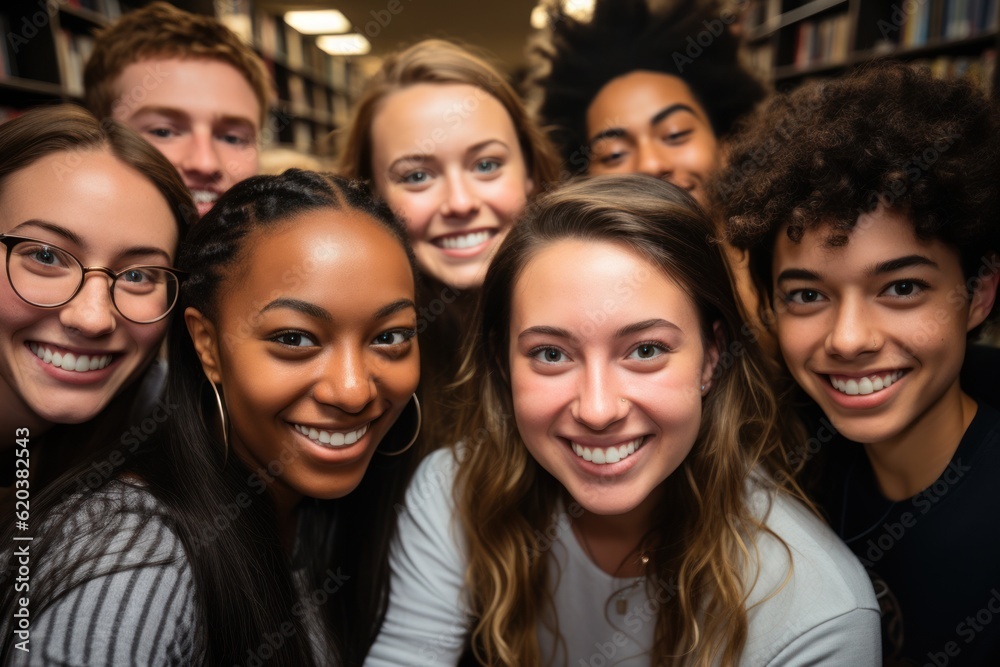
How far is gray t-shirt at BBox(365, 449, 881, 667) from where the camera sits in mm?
1437

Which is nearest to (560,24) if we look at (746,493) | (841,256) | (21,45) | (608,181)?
(608,181)

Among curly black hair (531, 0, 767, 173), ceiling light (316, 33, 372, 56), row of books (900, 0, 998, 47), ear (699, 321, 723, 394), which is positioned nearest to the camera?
ear (699, 321, 723, 394)

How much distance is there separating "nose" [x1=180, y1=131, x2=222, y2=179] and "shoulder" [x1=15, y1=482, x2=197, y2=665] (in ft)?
4.08

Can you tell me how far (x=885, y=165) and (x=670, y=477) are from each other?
2.69 feet

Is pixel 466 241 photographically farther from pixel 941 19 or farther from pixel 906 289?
pixel 941 19

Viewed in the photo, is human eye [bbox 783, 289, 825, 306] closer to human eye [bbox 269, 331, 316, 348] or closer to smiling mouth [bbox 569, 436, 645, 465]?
smiling mouth [bbox 569, 436, 645, 465]

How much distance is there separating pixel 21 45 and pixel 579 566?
3.93 meters

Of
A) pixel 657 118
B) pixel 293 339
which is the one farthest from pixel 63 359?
pixel 657 118

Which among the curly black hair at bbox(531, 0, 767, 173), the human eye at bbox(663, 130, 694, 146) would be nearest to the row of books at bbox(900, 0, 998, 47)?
the curly black hair at bbox(531, 0, 767, 173)

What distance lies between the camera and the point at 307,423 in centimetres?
147

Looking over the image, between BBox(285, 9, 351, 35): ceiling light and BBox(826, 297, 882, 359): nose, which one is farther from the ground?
BBox(285, 9, 351, 35): ceiling light

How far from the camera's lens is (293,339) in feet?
4.70

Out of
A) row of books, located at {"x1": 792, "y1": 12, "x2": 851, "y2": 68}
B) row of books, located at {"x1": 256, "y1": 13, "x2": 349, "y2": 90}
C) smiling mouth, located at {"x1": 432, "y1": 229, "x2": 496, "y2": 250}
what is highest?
row of books, located at {"x1": 256, "y1": 13, "x2": 349, "y2": 90}

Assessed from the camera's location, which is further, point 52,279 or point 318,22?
point 318,22
